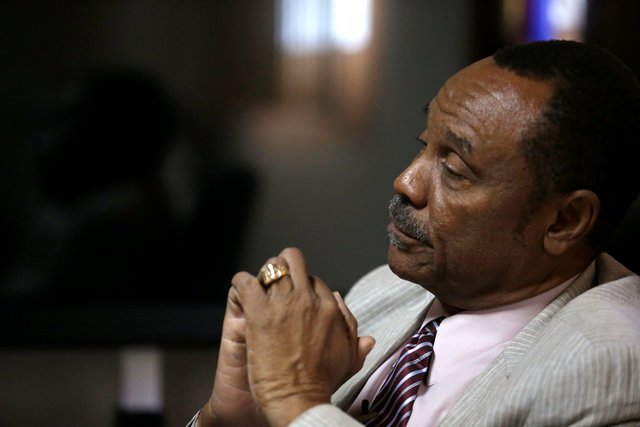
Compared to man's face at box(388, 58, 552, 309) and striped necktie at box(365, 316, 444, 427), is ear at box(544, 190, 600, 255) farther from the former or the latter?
striped necktie at box(365, 316, 444, 427)

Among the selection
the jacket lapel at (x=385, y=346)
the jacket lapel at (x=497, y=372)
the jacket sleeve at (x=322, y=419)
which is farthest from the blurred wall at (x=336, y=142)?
the jacket sleeve at (x=322, y=419)

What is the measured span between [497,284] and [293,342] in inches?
→ 11.2

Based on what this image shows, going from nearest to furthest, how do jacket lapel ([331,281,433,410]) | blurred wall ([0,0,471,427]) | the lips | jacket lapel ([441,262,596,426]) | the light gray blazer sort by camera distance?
the light gray blazer < jacket lapel ([441,262,596,426]) < the lips < jacket lapel ([331,281,433,410]) < blurred wall ([0,0,471,427])

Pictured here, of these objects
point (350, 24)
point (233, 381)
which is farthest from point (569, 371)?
point (350, 24)

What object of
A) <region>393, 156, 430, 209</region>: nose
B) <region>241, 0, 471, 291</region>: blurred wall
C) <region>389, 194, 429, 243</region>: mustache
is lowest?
<region>241, 0, 471, 291</region>: blurred wall

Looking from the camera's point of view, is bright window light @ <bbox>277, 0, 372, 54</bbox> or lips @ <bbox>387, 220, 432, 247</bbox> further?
bright window light @ <bbox>277, 0, 372, 54</bbox>

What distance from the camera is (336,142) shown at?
2207 millimetres

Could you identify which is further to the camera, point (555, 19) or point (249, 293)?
point (555, 19)

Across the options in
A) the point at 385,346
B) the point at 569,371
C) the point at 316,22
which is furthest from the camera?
the point at 316,22

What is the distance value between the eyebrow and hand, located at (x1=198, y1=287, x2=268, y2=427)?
0.35 m

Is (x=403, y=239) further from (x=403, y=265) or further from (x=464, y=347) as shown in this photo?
(x=464, y=347)

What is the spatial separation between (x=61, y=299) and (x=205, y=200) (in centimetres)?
45

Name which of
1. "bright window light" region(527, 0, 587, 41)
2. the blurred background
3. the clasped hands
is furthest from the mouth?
"bright window light" region(527, 0, 587, 41)

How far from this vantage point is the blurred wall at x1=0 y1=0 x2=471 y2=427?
217 centimetres
